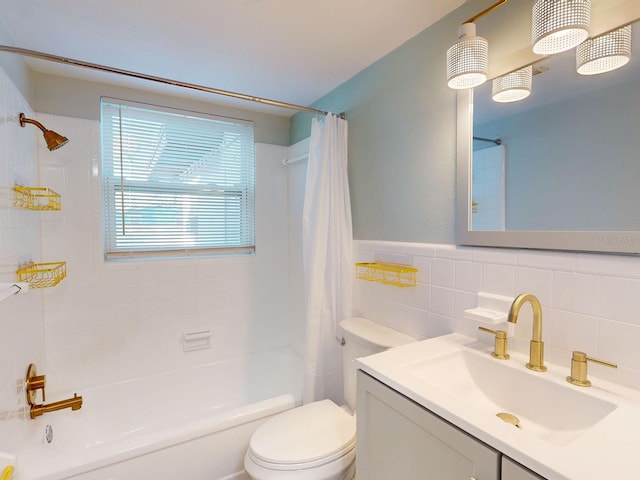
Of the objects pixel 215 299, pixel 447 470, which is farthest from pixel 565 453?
pixel 215 299

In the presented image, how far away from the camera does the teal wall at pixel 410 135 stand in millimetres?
1352

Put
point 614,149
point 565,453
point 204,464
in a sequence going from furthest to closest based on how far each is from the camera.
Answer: point 204,464
point 614,149
point 565,453

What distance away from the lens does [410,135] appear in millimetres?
1548

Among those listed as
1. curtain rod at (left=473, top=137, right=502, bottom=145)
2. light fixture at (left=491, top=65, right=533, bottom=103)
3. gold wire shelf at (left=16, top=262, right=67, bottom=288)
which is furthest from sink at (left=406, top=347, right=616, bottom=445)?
gold wire shelf at (left=16, top=262, right=67, bottom=288)

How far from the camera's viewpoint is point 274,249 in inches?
104

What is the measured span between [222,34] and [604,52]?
57.4 inches

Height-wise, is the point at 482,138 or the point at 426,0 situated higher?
the point at 426,0

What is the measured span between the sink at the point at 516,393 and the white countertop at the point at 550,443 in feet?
0.06

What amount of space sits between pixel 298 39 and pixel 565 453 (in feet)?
5.75

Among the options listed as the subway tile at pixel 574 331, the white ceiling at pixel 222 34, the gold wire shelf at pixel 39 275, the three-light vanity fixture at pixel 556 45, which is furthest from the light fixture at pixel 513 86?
the gold wire shelf at pixel 39 275

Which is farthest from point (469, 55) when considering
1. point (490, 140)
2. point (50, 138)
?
point (50, 138)

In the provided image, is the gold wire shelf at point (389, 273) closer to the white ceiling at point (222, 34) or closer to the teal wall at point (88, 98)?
the white ceiling at point (222, 34)

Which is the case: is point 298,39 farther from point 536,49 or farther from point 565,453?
point 565,453

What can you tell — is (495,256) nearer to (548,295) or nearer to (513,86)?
(548,295)
